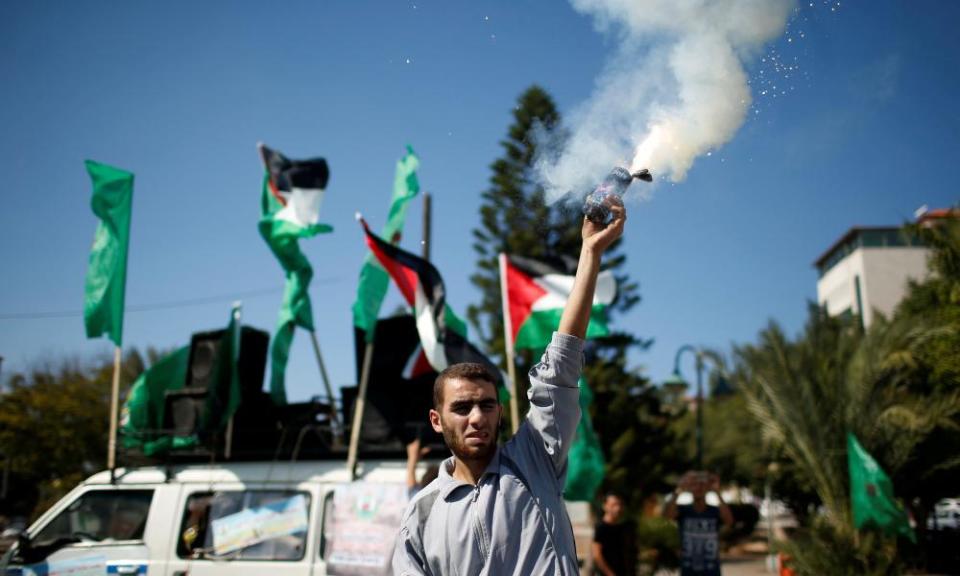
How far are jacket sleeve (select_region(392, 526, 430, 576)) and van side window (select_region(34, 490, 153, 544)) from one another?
4798mm

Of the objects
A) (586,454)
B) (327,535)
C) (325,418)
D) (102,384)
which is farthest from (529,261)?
(102,384)

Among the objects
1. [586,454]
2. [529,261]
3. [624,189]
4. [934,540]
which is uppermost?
[529,261]

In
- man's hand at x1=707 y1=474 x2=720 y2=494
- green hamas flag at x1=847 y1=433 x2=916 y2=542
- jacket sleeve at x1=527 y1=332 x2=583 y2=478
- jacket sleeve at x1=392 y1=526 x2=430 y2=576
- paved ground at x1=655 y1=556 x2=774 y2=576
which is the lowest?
paved ground at x1=655 y1=556 x2=774 y2=576

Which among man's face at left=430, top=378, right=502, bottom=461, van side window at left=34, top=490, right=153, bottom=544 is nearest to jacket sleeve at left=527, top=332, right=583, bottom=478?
man's face at left=430, top=378, right=502, bottom=461

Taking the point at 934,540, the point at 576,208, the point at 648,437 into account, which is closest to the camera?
the point at 576,208

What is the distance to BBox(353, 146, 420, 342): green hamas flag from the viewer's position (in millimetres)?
8250

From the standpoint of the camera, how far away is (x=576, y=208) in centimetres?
294

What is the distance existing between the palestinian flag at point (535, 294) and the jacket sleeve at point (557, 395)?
21.2 feet

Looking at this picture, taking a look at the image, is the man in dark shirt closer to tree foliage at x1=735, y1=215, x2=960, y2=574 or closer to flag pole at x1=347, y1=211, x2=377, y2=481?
flag pole at x1=347, y1=211, x2=377, y2=481

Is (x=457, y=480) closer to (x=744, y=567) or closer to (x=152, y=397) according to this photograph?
(x=152, y=397)

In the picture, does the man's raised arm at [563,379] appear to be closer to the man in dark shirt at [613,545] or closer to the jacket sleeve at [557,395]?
the jacket sleeve at [557,395]

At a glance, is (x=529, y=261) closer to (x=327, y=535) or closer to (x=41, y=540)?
(x=327, y=535)

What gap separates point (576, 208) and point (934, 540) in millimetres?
19788

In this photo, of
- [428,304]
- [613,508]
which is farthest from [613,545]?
[428,304]
